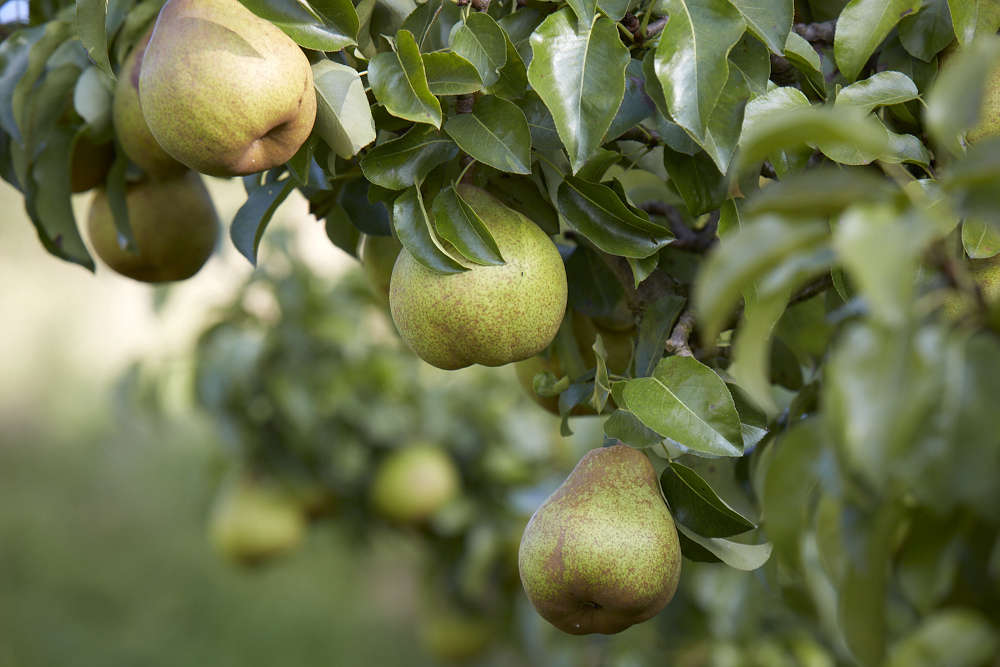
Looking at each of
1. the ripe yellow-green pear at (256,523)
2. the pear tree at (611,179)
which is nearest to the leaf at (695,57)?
the pear tree at (611,179)

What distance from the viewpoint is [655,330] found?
0.77 metres

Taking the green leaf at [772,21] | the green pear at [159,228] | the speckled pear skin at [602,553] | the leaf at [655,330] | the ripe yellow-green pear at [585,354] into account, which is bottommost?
the ripe yellow-green pear at [585,354]

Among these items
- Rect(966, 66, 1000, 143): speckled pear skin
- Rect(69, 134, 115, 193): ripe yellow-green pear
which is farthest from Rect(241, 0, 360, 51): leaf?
Rect(966, 66, 1000, 143): speckled pear skin

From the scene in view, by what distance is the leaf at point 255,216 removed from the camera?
818mm

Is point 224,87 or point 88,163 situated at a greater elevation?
point 224,87

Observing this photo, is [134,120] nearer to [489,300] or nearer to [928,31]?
[489,300]

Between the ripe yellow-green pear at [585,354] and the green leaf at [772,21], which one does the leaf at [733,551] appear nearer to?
the ripe yellow-green pear at [585,354]

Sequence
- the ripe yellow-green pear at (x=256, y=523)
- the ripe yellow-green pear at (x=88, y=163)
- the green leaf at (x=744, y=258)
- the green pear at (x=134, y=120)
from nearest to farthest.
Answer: the green leaf at (x=744, y=258)
the green pear at (x=134, y=120)
the ripe yellow-green pear at (x=88, y=163)
the ripe yellow-green pear at (x=256, y=523)

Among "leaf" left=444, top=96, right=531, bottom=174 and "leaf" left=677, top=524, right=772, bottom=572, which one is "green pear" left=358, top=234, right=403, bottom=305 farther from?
"leaf" left=677, top=524, right=772, bottom=572

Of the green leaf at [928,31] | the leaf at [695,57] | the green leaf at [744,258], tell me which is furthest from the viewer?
the green leaf at [928,31]

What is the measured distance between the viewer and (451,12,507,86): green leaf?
658 mm

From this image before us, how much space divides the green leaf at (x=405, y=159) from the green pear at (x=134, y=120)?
0.24 metres

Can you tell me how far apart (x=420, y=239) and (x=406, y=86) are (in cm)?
10

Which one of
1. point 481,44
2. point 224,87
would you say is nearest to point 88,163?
point 224,87
